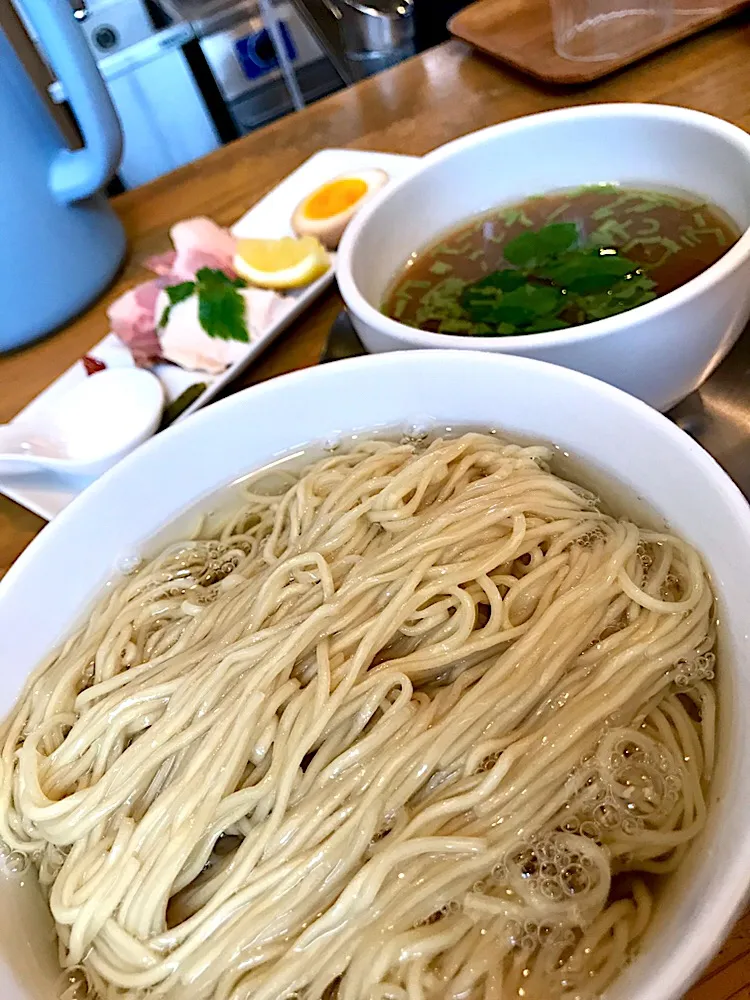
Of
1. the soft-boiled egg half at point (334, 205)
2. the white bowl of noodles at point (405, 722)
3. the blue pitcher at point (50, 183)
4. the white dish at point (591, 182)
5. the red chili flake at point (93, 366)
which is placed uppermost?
the blue pitcher at point (50, 183)

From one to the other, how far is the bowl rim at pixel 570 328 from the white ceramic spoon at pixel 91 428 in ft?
1.06

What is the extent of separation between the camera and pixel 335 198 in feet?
3.97

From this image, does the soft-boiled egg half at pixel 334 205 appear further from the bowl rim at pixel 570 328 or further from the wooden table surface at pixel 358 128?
the bowl rim at pixel 570 328

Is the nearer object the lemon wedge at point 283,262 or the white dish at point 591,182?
the white dish at point 591,182

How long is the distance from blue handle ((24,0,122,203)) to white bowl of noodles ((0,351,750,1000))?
1.76 ft

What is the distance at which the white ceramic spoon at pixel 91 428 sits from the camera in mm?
928

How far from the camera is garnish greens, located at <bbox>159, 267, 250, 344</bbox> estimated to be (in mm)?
1021

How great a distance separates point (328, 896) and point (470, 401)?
41 centimetres

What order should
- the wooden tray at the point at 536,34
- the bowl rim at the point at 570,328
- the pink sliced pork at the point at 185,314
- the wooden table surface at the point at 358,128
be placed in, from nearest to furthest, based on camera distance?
the bowl rim at the point at 570,328 < the pink sliced pork at the point at 185,314 < the wooden table surface at the point at 358,128 < the wooden tray at the point at 536,34

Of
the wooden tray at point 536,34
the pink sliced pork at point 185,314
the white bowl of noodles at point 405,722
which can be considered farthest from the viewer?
the wooden tray at point 536,34

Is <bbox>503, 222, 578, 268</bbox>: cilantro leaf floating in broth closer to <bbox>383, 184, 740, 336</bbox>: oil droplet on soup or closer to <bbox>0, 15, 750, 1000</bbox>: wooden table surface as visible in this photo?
<bbox>383, 184, 740, 336</bbox>: oil droplet on soup


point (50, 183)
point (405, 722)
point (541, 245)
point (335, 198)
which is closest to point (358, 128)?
point (335, 198)

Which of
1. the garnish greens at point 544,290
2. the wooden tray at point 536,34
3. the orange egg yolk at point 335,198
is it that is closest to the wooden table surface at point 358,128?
the wooden tray at point 536,34

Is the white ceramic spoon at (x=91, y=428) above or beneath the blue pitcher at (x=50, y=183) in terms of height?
beneath
